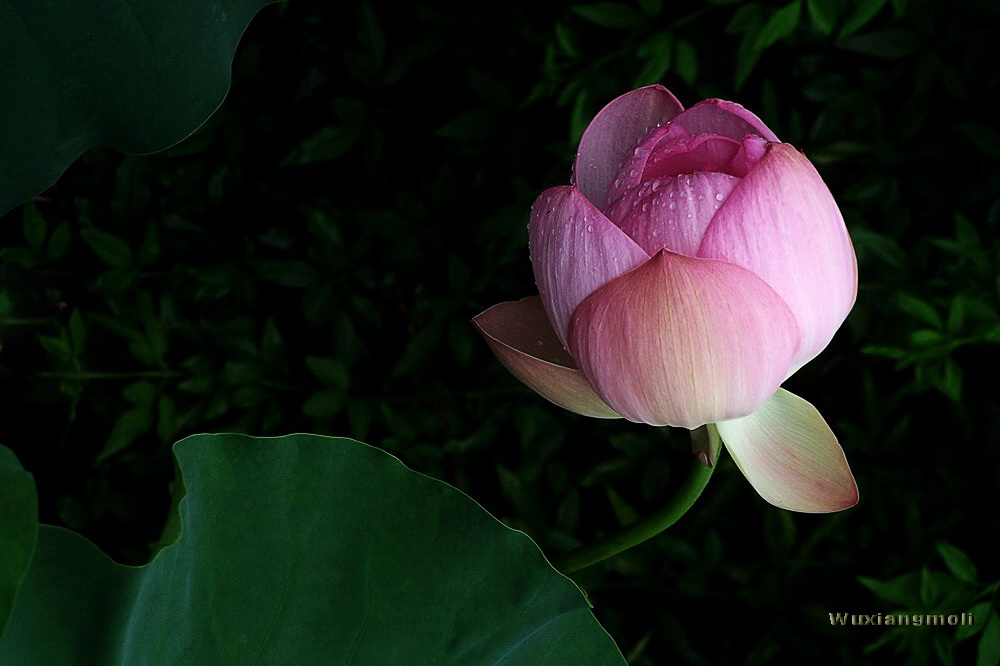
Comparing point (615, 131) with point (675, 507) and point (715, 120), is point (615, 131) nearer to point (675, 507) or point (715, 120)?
point (715, 120)

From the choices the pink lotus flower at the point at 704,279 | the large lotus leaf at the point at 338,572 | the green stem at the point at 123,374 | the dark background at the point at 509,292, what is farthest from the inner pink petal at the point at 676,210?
the green stem at the point at 123,374

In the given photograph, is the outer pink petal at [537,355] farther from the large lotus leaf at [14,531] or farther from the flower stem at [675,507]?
the large lotus leaf at [14,531]

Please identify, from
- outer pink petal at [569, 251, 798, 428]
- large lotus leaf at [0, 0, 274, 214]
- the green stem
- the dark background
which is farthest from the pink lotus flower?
the green stem

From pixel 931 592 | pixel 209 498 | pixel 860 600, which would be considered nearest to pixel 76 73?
pixel 209 498

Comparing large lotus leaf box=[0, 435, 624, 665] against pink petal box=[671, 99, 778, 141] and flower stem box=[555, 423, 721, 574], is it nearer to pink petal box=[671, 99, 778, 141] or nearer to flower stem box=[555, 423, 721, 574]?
flower stem box=[555, 423, 721, 574]

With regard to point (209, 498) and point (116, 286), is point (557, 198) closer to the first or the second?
point (209, 498)

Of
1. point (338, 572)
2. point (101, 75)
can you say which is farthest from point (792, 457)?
point (101, 75)
